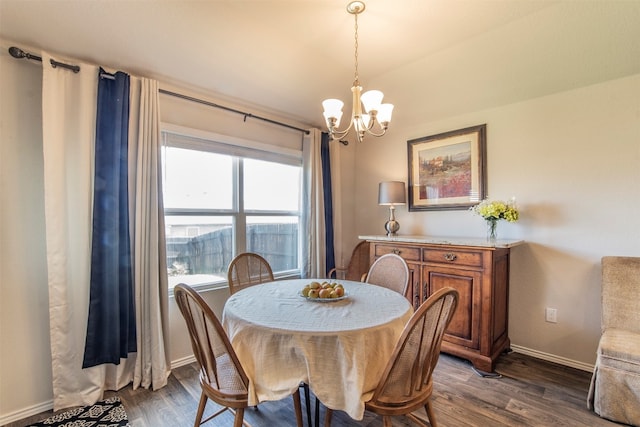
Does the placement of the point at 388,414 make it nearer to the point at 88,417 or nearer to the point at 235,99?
the point at 88,417

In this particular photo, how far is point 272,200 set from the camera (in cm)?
319

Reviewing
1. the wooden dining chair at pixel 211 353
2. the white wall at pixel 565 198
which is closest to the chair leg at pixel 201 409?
the wooden dining chair at pixel 211 353

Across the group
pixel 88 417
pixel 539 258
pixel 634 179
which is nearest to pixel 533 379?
pixel 539 258

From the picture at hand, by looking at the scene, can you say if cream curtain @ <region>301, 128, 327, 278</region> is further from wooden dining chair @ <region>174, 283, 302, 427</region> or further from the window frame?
wooden dining chair @ <region>174, 283, 302, 427</region>

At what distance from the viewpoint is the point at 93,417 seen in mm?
1803

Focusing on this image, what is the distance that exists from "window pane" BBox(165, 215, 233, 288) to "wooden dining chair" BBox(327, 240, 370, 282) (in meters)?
1.30

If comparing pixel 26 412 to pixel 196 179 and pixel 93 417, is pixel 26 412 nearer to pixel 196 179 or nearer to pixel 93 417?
pixel 93 417

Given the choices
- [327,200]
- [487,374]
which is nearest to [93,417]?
[327,200]

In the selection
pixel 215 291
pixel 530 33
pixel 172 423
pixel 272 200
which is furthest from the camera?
pixel 272 200

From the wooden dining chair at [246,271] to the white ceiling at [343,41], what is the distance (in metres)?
1.55

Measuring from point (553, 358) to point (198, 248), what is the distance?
326 centimetres

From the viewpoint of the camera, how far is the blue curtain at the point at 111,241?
195 centimetres

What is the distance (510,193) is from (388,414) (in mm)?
2315

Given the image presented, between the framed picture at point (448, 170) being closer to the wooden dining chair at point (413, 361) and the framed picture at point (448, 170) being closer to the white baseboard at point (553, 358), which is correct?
the white baseboard at point (553, 358)
